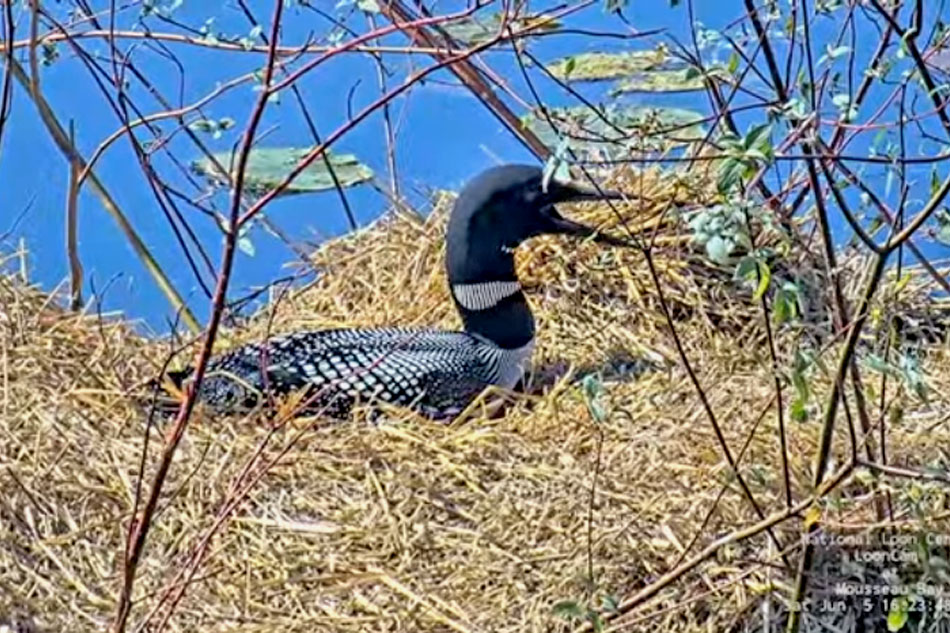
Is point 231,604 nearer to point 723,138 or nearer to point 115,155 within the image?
point 723,138

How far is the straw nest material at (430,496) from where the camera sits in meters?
1.95

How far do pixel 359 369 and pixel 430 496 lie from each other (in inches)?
18.1

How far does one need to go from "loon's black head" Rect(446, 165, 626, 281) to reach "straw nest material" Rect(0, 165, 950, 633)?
234 millimetres

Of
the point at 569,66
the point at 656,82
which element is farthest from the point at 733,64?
the point at 656,82

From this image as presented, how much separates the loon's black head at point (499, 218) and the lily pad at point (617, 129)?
90mm

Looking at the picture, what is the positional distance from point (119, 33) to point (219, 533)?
951 mm

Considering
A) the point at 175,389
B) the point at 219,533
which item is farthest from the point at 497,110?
the point at 219,533

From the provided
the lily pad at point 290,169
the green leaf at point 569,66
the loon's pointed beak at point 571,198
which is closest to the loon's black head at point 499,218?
the loon's pointed beak at point 571,198

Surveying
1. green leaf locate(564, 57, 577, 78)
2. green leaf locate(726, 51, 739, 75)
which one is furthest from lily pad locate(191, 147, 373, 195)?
green leaf locate(726, 51, 739, 75)

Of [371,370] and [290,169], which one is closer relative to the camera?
[371,370]

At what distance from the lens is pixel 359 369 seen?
2.65 m

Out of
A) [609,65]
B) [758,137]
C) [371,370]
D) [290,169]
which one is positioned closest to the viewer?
[758,137]

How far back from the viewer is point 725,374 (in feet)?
8.79

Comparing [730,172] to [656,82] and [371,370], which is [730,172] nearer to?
[371,370]
